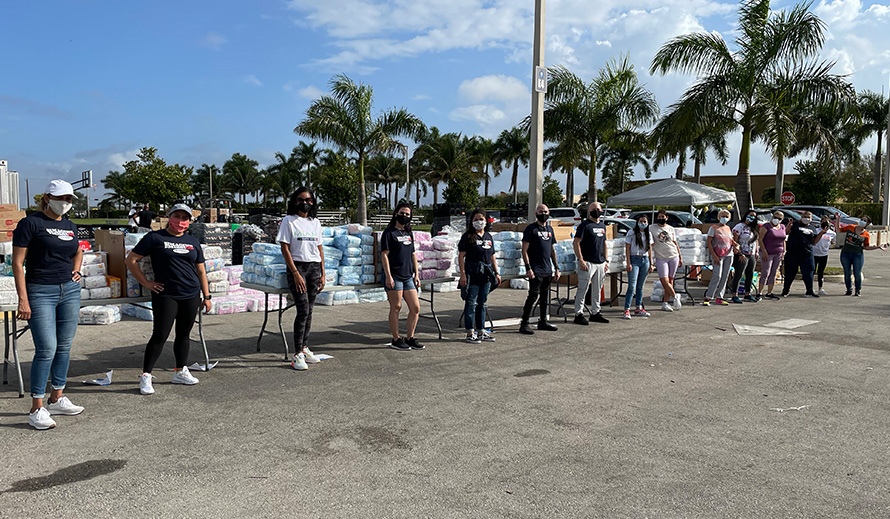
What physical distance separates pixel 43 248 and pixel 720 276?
11596 mm

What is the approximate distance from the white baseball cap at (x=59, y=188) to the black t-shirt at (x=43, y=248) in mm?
204

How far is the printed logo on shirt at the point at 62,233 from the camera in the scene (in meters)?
5.05

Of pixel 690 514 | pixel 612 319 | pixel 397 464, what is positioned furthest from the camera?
pixel 612 319

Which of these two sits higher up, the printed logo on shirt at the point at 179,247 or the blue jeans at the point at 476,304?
the printed logo on shirt at the point at 179,247

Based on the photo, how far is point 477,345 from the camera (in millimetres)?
8453

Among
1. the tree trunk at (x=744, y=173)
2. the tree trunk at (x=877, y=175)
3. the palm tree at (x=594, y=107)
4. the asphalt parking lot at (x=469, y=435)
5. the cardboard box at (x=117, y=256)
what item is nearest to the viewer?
the asphalt parking lot at (x=469, y=435)

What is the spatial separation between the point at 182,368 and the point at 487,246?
4.13 meters

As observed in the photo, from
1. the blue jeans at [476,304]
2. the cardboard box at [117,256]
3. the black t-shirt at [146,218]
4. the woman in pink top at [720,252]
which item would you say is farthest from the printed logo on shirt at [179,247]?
the woman in pink top at [720,252]

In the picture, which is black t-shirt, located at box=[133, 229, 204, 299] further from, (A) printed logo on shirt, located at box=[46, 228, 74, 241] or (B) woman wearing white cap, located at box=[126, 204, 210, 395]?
(A) printed logo on shirt, located at box=[46, 228, 74, 241]

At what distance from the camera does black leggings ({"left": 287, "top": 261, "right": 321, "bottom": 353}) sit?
7.02 m

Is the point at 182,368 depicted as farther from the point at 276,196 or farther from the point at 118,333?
the point at 276,196

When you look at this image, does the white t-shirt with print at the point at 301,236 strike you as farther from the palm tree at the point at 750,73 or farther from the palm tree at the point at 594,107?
the palm tree at the point at 594,107

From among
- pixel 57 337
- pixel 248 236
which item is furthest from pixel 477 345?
pixel 248 236

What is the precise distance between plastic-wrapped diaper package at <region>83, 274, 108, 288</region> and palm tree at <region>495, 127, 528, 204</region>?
2324 inches
